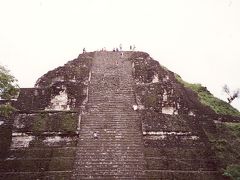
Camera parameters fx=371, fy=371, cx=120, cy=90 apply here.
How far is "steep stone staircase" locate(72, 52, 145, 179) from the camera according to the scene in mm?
16047

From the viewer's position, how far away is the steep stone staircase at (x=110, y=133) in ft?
52.6

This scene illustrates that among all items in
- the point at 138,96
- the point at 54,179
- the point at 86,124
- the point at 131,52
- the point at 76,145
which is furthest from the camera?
the point at 131,52

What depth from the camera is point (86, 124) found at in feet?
60.2

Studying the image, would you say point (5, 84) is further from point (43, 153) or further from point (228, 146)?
point (228, 146)

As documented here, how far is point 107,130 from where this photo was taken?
18.0m

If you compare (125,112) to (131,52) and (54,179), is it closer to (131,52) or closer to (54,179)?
(54,179)

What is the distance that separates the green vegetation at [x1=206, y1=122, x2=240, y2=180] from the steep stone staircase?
3.59 metres

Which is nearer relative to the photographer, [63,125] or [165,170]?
[165,170]

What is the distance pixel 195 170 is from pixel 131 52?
12606 millimetres

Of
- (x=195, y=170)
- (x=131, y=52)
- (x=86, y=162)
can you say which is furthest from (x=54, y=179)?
(x=131, y=52)

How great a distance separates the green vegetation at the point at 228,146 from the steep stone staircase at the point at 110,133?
3.59 metres

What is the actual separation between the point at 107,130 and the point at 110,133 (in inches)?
10.3

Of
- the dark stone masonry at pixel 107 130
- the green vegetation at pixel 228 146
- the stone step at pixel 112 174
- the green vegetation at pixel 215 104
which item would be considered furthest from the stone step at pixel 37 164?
the green vegetation at pixel 215 104

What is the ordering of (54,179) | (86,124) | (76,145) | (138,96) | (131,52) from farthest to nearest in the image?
(131,52)
(138,96)
(86,124)
(76,145)
(54,179)
